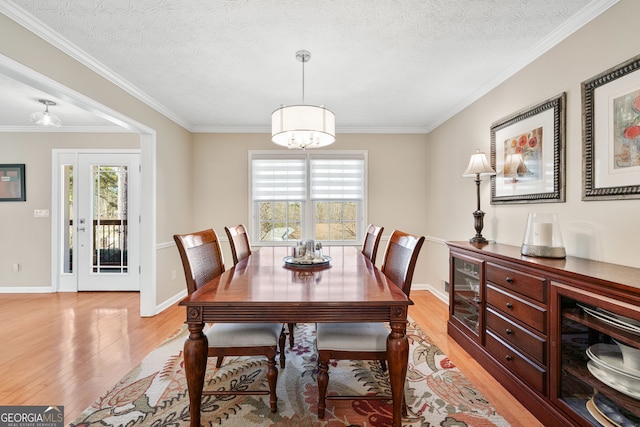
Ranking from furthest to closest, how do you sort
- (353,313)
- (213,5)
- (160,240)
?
(160,240)
(213,5)
(353,313)

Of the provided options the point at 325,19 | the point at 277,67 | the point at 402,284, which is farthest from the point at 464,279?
the point at 277,67

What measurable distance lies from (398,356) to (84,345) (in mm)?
2818

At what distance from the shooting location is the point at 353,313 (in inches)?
52.5

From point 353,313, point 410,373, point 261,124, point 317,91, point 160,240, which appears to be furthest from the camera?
point 261,124

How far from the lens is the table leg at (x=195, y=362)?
1380mm

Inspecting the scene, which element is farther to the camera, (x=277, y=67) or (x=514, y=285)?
(x=277, y=67)

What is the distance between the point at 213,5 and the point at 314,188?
282 centimetres

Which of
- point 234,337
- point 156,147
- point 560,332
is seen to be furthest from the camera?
point 156,147

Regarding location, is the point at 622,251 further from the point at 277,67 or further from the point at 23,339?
the point at 23,339

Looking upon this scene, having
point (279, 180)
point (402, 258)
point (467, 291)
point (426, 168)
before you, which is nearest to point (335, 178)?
point (279, 180)

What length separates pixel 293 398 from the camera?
1.82 metres

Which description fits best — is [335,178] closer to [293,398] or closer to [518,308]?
[518,308]

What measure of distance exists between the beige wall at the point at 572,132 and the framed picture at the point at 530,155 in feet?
0.18

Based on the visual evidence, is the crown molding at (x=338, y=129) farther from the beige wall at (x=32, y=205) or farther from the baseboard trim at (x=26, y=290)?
the baseboard trim at (x=26, y=290)
